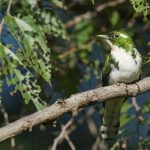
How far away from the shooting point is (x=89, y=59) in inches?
188

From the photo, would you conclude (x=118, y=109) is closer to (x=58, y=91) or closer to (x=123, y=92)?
(x=58, y=91)

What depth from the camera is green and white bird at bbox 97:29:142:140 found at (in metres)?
3.56

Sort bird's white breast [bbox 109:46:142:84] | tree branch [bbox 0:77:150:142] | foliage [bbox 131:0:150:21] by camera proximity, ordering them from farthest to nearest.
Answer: bird's white breast [bbox 109:46:142:84] → foliage [bbox 131:0:150:21] → tree branch [bbox 0:77:150:142]

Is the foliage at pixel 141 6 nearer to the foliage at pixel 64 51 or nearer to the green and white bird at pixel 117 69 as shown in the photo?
the foliage at pixel 64 51

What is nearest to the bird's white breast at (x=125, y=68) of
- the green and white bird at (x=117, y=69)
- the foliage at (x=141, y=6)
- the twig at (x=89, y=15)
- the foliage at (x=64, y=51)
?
the green and white bird at (x=117, y=69)

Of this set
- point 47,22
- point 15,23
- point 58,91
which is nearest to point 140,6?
point 15,23

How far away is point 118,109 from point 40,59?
0.71 metres

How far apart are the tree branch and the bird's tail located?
975mm

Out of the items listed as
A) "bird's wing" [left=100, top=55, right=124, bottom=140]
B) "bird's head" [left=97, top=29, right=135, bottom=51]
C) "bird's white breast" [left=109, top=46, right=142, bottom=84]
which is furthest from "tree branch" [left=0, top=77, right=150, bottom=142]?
"bird's wing" [left=100, top=55, right=124, bottom=140]

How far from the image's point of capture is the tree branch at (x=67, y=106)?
2.49 m

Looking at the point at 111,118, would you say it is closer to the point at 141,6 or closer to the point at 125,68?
the point at 125,68

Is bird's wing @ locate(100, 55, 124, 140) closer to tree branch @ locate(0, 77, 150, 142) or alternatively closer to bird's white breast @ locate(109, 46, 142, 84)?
bird's white breast @ locate(109, 46, 142, 84)

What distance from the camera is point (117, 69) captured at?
11.9ft

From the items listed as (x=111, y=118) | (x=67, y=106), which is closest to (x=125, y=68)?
(x=111, y=118)
